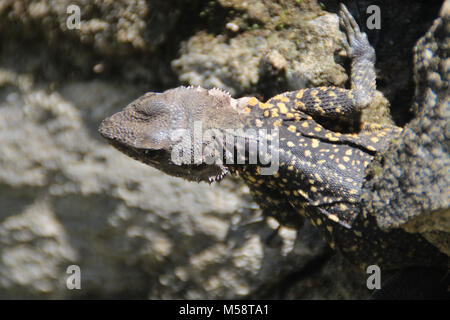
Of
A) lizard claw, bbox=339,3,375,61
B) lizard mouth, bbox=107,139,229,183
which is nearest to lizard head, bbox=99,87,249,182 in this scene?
lizard mouth, bbox=107,139,229,183

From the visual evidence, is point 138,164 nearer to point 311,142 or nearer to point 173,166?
point 173,166

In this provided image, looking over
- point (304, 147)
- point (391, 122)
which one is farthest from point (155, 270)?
point (391, 122)

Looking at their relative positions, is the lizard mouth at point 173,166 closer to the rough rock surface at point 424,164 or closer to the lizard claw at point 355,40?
the rough rock surface at point 424,164

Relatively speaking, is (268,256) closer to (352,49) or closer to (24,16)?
(352,49)

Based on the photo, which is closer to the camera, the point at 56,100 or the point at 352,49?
the point at 352,49

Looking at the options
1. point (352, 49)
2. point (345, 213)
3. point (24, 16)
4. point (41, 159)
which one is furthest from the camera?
point (41, 159)

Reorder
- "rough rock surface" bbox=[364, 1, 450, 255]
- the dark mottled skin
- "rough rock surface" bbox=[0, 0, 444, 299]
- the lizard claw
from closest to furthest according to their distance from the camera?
1. "rough rock surface" bbox=[364, 1, 450, 255]
2. the dark mottled skin
3. the lizard claw
4. "rough rock surface" bbox=[0, 0, 444, 299]

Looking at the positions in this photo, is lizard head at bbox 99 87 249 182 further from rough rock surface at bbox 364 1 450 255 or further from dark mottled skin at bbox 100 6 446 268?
rough rock surface at bbox 364 1 450 255
